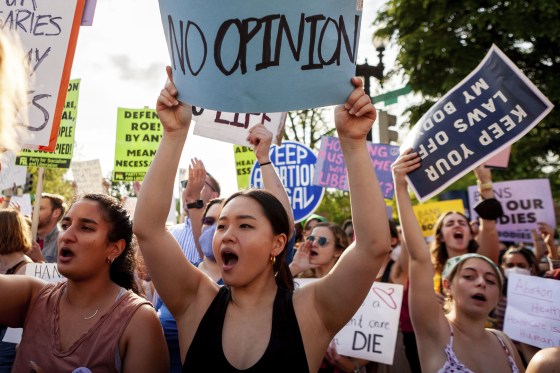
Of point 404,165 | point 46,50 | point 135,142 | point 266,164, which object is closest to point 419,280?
point 404,165

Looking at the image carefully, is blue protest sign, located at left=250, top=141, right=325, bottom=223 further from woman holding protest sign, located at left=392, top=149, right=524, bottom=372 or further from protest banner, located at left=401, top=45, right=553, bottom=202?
woman holding protest sign, located at left=392, top=149, right=524, bottom=372

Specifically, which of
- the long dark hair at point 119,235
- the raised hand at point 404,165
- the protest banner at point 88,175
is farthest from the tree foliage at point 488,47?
the long dark hair at point 119,235

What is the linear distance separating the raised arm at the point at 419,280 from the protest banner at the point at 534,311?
1.06 metres

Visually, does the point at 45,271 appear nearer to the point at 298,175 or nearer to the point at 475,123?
the point at 475,123

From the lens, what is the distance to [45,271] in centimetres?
397

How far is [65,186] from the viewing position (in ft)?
98.7

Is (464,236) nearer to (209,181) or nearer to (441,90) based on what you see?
(209,181)

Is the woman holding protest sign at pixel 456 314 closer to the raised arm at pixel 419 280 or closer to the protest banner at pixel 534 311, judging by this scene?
the raised arm at pixel 419 280

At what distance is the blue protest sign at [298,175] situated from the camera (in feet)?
20.8

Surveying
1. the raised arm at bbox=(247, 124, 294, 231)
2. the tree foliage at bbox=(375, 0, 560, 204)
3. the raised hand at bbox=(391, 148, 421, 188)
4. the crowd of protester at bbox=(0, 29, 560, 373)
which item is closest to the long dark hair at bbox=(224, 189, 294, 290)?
the crowd of protester at bbox=(0, 29, 560, 373)

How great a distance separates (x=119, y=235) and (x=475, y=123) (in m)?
2.33

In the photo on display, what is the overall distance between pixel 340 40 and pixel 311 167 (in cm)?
461

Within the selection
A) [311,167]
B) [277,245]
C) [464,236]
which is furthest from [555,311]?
[311,167]

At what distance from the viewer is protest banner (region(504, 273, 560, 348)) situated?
11.8 ft
